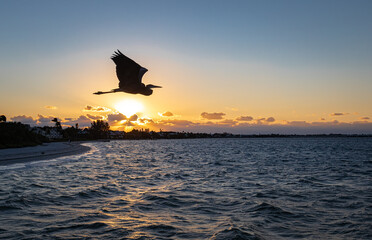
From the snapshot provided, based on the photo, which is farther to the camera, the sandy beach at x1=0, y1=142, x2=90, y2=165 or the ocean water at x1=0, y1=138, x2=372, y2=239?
the sandy beach at x1=0, y1=142, x2=90, y2=165

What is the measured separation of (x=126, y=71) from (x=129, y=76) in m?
0.20

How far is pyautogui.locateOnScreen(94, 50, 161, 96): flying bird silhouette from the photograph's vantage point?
29.2ft

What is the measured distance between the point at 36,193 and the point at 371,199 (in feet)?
63.7

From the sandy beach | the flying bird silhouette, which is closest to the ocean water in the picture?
the flying bird silhouette

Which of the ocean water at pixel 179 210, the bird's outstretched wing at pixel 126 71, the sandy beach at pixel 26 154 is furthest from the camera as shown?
the sandy beach at pixel 26 154

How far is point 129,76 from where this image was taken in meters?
9.46

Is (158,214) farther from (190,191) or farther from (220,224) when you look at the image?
(190,191)

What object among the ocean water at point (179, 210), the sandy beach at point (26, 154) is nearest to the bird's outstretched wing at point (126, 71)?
the ocean water at point (179, 210)

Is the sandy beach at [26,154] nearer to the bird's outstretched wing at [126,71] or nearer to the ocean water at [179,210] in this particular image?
the ocean water at [179,210]

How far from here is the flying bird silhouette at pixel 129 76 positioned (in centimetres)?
891

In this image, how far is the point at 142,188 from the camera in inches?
800

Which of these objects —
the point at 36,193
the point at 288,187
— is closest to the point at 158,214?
the point at 36,193

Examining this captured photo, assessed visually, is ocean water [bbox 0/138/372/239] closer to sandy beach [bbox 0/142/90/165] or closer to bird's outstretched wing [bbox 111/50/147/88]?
bird's outstretched wing [bbox 111/50/147/88]

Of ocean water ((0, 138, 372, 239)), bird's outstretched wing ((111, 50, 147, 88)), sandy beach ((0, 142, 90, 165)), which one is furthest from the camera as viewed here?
sandy beach ((0, 142, 90, 165))
